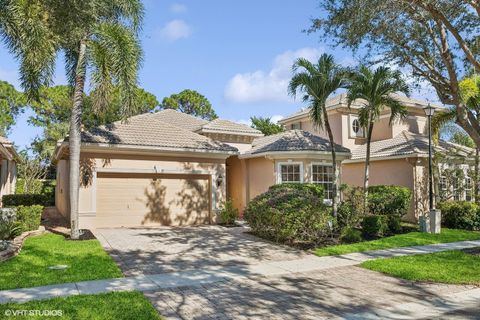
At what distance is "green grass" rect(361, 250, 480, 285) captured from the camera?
8.60 meters

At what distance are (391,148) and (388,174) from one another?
5.05ft

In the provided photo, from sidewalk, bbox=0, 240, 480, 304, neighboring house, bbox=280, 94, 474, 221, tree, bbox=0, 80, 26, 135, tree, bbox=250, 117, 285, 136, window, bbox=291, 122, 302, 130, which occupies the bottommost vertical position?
sidewalk, bbox=0, 240, 480, 304

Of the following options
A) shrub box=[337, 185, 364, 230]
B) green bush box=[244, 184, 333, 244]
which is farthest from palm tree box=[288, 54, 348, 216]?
green bush box=[244, 184, 333, 244]

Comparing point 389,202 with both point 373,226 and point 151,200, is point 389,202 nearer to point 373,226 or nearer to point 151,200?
point 373,226

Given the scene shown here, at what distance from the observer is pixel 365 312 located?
6.36 meters

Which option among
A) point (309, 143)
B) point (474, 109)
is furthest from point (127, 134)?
point (474, 109)

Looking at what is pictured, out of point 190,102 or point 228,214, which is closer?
point 228,214

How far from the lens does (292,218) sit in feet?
39.9

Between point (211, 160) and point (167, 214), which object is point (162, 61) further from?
point (167, 214)

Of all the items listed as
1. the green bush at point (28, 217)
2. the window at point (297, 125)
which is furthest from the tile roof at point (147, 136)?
the window at point (297, 125)

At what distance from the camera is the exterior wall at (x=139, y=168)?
14922 millimetres

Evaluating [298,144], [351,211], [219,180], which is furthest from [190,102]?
[351,211]

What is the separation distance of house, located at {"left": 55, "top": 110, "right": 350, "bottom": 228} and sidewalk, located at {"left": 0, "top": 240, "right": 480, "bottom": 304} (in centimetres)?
718

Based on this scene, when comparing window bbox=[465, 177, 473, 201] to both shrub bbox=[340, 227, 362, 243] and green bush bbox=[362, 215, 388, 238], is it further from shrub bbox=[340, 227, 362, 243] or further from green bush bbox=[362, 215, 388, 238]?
shrub bbox=[340, 227, 362, 243]
